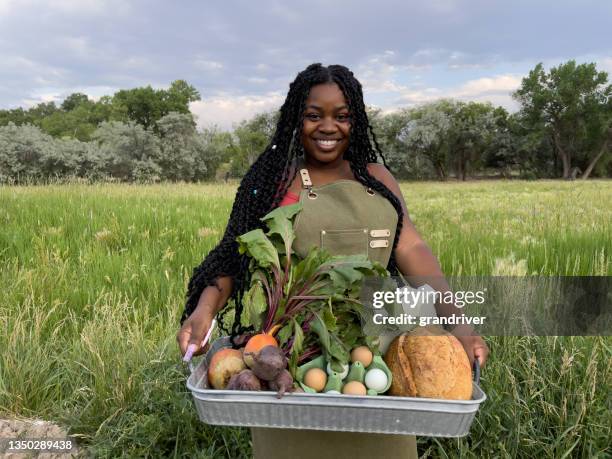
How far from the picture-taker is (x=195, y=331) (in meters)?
1.85

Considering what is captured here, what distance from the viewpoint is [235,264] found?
2076mm

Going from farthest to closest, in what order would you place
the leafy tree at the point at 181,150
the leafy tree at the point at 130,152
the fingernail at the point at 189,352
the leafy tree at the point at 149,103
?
1. the leafy tree at the point at 149,103
2. the leafy tree at the point at 181,150
3. the leafy tree at the point at 130,152
4. the fingernail at the point at 189,352

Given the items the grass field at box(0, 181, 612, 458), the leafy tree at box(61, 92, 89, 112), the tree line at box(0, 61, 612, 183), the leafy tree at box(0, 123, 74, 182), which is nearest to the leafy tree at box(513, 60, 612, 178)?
the tree line at box(0, 61, 612, 183)

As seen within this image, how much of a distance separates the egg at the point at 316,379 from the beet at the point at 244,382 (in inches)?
5.5

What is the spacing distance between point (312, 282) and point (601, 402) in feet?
5.92

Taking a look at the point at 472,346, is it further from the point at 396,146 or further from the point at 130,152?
the point at 396,146

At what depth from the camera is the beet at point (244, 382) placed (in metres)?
1.42

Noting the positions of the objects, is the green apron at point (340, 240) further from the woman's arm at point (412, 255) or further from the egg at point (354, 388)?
the egg at point (354, 388)

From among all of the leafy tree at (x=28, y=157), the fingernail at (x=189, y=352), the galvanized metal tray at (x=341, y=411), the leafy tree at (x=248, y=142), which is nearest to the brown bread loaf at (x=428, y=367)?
the galvanized metal tray at (x=341, y=411)

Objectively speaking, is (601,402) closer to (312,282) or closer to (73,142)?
(312,282)

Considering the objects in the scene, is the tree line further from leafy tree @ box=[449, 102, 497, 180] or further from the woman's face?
the woman's face

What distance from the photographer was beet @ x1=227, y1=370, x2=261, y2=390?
1.42 meters

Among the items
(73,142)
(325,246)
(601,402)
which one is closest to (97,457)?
(325,246)

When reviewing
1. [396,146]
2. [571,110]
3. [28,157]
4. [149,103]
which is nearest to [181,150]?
[28,157]
